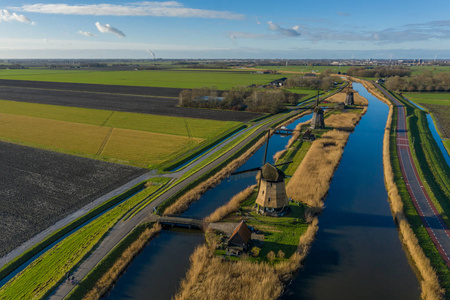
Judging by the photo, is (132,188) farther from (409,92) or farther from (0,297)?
(409,92)

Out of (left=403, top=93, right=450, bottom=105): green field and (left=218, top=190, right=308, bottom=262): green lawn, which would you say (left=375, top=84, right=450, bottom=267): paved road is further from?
(left=403, top=93, right=450, bottom=105): green field

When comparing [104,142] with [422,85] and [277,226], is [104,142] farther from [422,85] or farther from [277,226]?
[422,85]

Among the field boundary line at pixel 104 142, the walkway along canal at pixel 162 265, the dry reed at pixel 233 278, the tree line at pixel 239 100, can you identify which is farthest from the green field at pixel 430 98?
the dry reed at pixel 233 278

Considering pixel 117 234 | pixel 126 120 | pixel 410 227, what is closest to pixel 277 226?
pixel 410 227

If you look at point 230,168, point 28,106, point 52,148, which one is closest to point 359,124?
point 230,168

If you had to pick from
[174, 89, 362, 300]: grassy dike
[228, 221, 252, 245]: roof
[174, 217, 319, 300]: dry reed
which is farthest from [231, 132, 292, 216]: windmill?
[174, 217, 319, 300]: dry reed

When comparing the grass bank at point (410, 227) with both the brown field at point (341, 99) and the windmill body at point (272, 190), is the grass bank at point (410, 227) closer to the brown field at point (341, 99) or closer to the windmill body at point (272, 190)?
the windmill body at point (272, 190)
